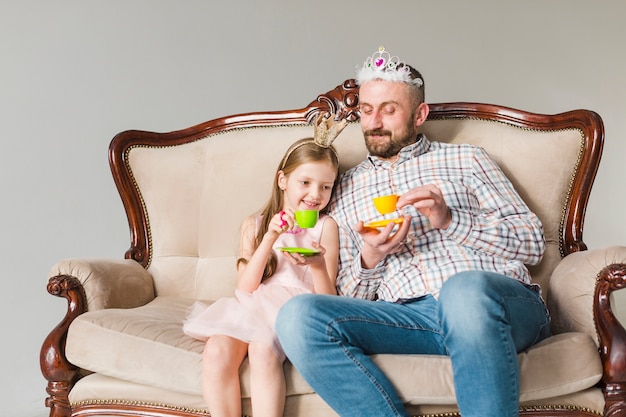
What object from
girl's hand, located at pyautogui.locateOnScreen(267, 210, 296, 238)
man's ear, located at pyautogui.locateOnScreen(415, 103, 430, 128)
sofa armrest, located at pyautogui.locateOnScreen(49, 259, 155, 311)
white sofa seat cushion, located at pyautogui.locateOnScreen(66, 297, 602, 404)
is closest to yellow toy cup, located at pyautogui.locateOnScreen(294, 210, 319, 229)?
girl's hand, located at pyautogui.locateOnScreen(267, 210, 296, 238)

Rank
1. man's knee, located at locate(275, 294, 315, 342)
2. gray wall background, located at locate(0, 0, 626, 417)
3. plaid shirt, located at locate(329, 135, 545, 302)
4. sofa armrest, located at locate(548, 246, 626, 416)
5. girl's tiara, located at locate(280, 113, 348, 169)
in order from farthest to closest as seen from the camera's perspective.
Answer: gray wall background, located at locate(0, 0, 626, 417)
girl's tiara, located at locate(280, 113, 348, 169)
plaid shirt, located at locate(329, 135, 545, 302)
sofa armrest, located at locate(548, 246, 626, 416)
man's knee, located at locate(275, 294, 315, 342)

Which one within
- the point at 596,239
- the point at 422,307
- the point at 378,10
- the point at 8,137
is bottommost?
the point at 596,239

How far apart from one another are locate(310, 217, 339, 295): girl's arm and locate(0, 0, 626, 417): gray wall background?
156 centimetres

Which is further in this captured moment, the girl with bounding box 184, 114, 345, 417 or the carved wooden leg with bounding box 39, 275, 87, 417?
the carved wooden leg with bounding box 39, 275, 87, 417

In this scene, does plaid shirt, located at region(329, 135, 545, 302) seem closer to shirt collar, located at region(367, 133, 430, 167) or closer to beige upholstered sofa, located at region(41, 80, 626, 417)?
shirt collar, located at region(367, 133, 430, 167)

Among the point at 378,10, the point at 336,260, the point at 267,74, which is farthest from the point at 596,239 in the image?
the point at 336,260

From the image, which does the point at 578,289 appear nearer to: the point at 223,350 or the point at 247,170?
the point at 223,350

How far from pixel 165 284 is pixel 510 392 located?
1529mm

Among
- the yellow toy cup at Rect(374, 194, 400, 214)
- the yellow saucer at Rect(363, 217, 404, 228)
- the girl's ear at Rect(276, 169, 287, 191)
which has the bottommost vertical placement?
the yellow saucer at Rect(363, 217, 404, 228)

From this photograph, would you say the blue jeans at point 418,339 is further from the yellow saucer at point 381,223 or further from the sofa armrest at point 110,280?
the sofa armrest at point 110,280

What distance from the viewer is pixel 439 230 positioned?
2.40 meters

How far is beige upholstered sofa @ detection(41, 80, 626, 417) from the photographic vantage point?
2.08 meters

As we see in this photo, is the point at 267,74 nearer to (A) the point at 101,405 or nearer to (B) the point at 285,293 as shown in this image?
(B) the point at 285,293

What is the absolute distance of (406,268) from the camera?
2389 mm
